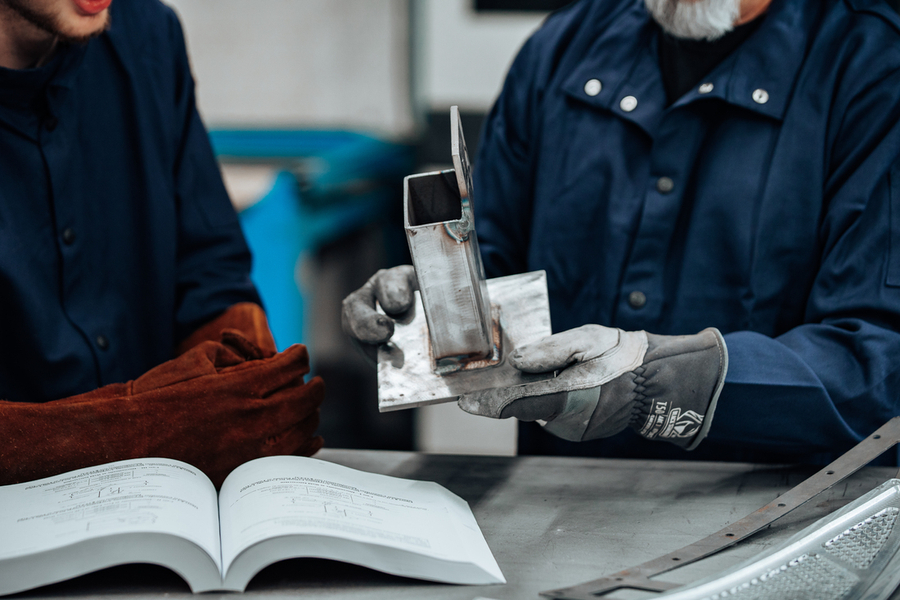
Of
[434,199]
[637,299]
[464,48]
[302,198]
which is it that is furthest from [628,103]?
[464,48]

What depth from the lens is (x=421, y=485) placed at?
0.93m

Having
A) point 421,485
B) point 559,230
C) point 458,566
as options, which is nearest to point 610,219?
point 559,230

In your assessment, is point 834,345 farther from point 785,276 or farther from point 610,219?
point 610,219

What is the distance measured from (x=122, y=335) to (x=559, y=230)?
76 cm

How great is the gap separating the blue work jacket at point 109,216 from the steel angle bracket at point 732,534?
82cm

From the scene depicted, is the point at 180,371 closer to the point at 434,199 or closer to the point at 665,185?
the point at 434,199

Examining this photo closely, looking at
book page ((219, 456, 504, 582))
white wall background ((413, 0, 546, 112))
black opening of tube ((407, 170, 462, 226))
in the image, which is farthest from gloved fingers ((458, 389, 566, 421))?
white wall background ((413, 0, 546, 112))

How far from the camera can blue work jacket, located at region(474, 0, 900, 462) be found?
980mm

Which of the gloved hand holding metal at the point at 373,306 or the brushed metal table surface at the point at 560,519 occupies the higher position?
the gloved hand holding metal at the point at 373,306

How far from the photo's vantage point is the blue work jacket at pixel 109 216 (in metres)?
1.04

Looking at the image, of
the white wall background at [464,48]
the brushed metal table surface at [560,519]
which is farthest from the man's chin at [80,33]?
the white wall background at [464,48]

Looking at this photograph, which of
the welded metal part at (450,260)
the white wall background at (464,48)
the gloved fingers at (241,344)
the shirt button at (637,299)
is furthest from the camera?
the white wall background at (464,48)

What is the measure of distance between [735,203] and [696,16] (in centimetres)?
29

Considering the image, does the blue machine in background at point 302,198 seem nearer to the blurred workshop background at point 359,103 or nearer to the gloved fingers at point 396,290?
the blurred workshop background at point 359,103
